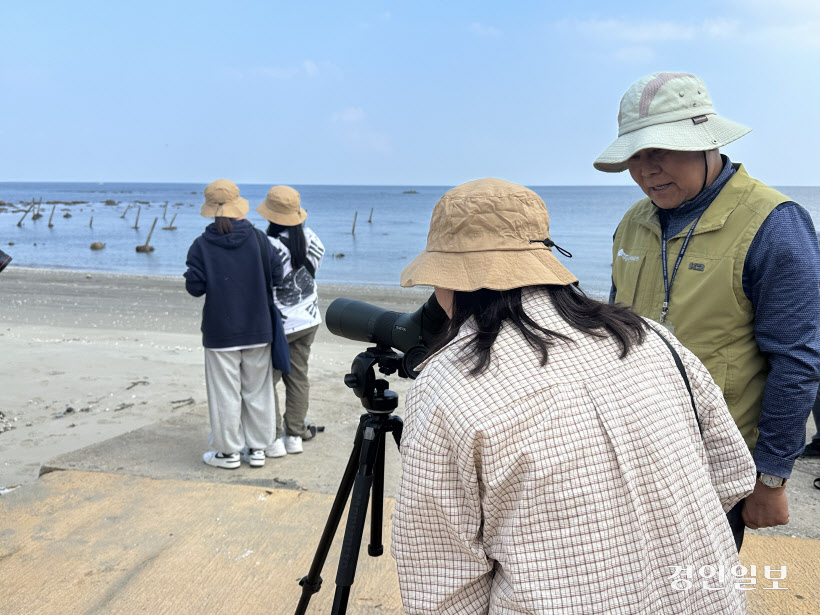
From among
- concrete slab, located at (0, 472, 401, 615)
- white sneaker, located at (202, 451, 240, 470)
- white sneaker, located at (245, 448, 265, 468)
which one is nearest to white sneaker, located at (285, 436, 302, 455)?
white sneaker, located at (245, 448, 265, 468)

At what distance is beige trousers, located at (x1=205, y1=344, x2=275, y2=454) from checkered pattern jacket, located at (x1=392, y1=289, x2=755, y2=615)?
309 cm

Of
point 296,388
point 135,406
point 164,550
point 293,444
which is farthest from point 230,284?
point 135,406

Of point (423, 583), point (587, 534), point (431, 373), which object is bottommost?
point (423, 583)

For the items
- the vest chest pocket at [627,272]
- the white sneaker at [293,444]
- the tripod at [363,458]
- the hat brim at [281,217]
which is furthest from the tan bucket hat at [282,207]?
the vest chest pocket at [627,272]

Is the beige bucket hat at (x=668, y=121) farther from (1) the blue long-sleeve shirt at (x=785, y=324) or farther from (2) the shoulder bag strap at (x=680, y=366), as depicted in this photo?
(2) the shoulder bag strap at (x=680, y=366)

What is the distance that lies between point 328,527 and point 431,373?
1063 millimetres

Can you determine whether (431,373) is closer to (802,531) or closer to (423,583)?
(423,583)

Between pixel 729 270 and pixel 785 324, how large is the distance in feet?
0.60

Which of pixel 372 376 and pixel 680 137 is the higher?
pixel 680 137

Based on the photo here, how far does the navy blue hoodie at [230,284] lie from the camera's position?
403cm

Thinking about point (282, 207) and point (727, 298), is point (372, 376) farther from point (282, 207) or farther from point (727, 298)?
point (282, 207)

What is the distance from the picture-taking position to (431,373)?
1.22 meters

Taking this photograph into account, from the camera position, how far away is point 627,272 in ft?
6.81

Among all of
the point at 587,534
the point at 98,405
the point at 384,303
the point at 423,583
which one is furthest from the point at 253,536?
the point at 384,303
